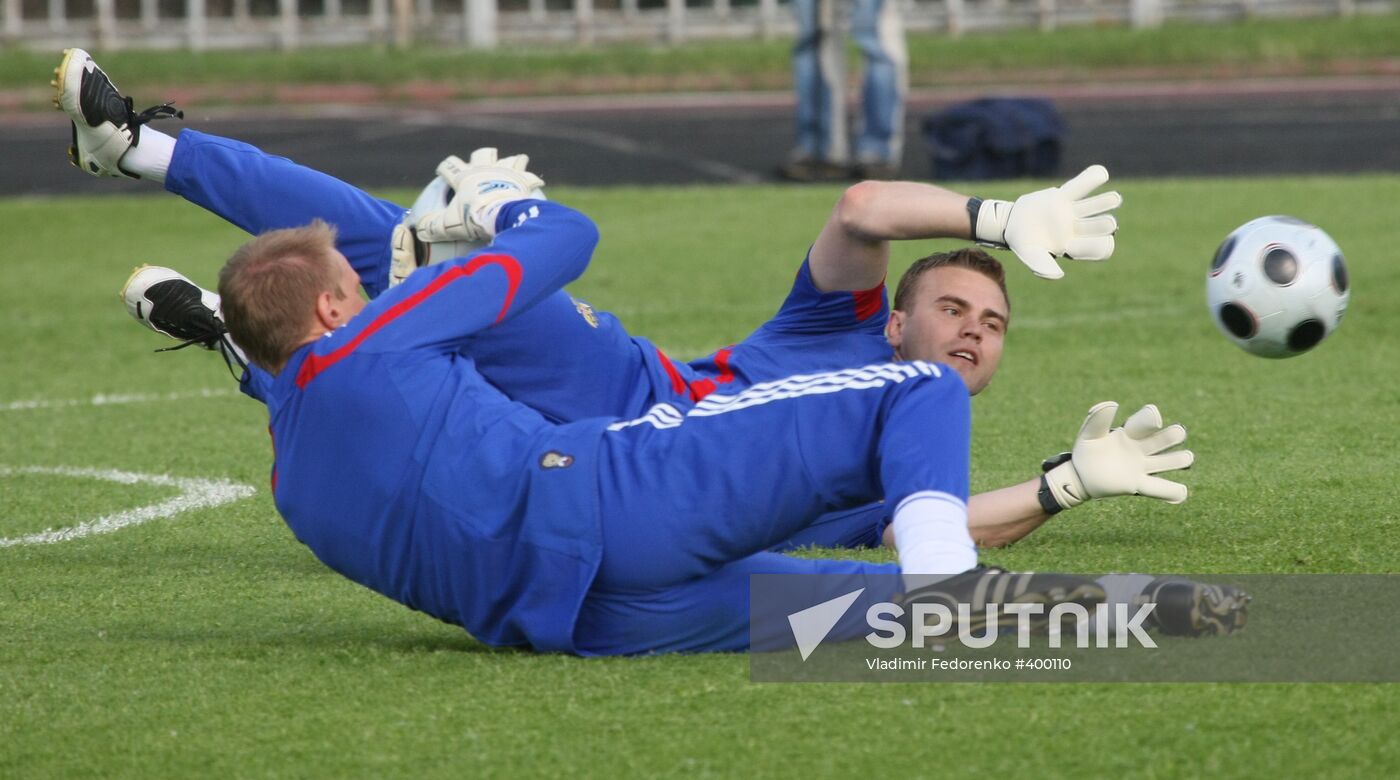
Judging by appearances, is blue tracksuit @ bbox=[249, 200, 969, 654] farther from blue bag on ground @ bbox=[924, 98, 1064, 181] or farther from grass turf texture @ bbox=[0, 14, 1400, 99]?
grass turf texture @ bbox=[0, 14, 1400, 99]

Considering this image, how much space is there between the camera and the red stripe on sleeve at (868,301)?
181 inches

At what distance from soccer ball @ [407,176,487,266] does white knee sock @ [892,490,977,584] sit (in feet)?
4.29

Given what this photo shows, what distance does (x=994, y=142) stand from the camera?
43.1 feet

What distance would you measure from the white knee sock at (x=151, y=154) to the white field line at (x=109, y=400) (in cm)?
266

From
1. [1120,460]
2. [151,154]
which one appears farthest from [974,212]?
[151,154]

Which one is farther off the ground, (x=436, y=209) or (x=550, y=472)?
(x=436, y=209)

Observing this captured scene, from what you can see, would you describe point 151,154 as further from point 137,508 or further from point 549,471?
point 549,471

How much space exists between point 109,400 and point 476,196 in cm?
423

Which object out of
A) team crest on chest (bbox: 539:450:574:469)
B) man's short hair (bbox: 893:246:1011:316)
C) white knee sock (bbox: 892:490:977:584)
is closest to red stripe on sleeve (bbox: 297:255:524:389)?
team crest on chest (bbox: 539:450:574:469)

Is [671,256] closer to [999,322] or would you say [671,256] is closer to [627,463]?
[999,322]

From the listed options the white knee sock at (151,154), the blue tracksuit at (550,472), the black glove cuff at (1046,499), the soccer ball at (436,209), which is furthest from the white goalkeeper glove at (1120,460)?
the white knee sock at (151,154)

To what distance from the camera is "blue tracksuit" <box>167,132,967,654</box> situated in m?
3.42

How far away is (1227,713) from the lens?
10.3ft

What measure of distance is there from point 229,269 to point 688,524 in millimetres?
1043
